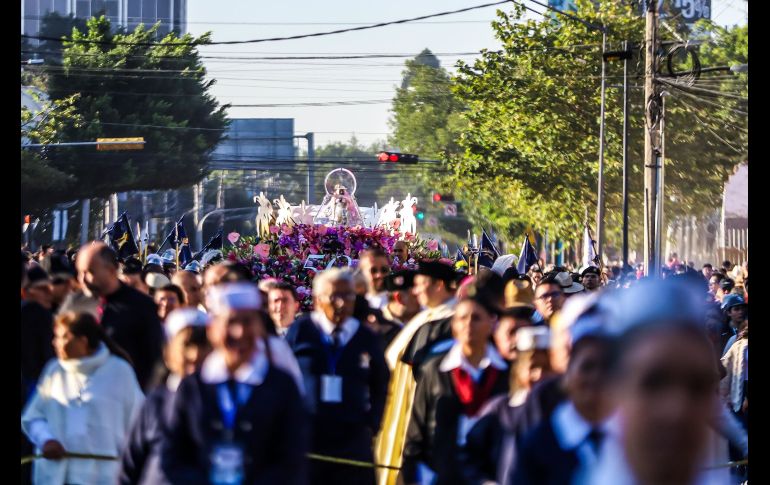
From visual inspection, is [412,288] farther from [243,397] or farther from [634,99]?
[634,99]

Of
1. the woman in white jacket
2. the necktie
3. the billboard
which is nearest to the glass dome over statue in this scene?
the woman in white jacket

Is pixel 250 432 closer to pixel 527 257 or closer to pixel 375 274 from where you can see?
pixel 375 274

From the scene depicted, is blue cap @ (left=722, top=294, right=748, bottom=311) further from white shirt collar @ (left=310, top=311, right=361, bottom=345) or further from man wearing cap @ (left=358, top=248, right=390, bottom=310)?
white shirt collar @ (left=310, top=311, right=361, bottom=345)

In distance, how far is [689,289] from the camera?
237 cm

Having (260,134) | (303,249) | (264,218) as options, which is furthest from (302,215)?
(260,134)

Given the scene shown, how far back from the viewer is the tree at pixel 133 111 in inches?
2436

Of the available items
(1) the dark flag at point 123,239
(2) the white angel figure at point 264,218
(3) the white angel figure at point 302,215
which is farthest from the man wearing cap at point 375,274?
(1) the dark flag at point 123,239

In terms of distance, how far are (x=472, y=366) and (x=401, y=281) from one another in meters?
3.05

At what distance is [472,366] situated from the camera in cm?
679

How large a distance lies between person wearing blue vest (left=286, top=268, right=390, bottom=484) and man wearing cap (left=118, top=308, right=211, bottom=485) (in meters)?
1.52

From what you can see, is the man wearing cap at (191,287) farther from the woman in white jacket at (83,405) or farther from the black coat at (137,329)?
the woman in white jacket at (83,405)

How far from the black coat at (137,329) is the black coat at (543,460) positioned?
483 cm
